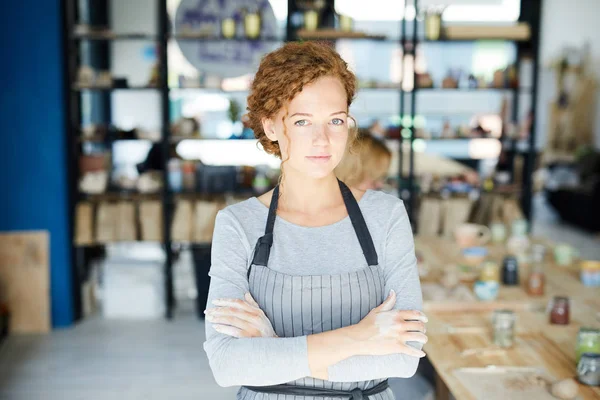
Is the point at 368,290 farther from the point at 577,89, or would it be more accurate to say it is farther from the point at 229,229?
the point at 577,89

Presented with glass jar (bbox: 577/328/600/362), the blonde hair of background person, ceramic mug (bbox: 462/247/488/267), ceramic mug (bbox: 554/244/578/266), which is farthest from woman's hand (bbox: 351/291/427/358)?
ceramic mug (bbox: 554/244/578/266)

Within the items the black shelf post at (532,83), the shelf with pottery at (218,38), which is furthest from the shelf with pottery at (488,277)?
the shelf with pottery at (218,38)

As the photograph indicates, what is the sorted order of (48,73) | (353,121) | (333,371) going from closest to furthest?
1. (333,371)
2. (353,121)
3. (48,73)

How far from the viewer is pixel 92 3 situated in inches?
248

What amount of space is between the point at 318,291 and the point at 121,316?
371 centimetres

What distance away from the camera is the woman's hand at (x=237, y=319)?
1538 millimetres

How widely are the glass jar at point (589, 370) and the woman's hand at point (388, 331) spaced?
28.0 inches

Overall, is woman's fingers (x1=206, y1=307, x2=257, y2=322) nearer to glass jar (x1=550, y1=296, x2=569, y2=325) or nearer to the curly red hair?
the curly red hair

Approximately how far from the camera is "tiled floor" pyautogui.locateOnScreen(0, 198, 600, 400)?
3812mm

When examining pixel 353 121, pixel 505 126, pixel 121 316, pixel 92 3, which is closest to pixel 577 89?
pixel 505 126

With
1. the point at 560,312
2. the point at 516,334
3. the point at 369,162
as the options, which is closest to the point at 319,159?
the point at 516,334

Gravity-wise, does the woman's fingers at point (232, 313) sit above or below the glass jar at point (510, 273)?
above

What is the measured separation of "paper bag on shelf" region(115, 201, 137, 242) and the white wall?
335 inches

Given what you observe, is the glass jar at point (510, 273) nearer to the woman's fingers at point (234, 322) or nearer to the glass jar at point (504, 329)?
the glass jar at point (504, 329)
